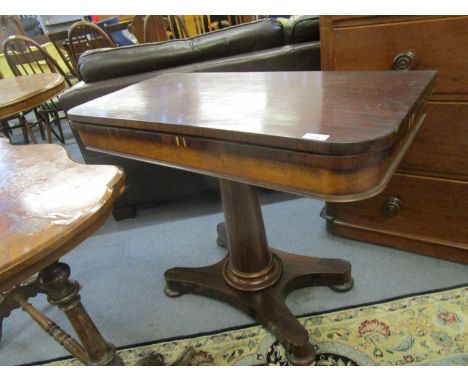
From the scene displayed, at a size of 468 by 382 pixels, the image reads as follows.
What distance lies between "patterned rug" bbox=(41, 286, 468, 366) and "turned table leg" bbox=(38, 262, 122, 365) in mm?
268

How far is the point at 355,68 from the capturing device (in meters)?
1.07

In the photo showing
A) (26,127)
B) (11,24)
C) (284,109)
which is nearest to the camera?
(284,109)

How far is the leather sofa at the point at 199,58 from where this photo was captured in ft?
4.69

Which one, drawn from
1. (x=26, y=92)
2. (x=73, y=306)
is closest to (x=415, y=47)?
(x=73, y=306)

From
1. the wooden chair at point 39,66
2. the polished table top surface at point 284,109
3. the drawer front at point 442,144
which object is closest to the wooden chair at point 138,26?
the wooden chair at point 39,66

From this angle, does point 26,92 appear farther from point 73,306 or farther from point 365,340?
point 365,340

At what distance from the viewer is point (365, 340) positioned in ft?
3.34

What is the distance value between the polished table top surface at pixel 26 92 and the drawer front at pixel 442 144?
1575 mm

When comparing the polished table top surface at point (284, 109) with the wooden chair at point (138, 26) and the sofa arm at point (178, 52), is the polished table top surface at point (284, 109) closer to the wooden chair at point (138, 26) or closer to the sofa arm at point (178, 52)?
the sofa arm at point (178, 52)

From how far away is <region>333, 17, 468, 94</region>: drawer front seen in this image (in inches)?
35.7

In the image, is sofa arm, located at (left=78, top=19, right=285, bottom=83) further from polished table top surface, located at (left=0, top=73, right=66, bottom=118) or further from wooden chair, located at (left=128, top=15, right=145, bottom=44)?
wooden chair, located at (left=128, top=15, right=145, bottom=44)

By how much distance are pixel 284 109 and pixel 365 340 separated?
2.52 feet

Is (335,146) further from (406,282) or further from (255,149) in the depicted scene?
(406,282)

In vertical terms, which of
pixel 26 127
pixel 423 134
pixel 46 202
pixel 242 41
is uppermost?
pixel 242 41
